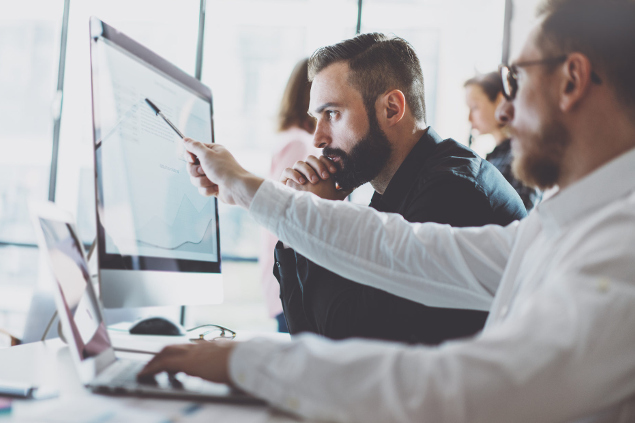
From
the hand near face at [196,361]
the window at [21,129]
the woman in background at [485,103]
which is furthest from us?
the window at [21,129]

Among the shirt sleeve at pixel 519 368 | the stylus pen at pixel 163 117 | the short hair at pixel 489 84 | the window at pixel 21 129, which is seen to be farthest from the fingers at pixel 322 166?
the window at pixel 21 129

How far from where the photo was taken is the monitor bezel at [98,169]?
2.78 ft

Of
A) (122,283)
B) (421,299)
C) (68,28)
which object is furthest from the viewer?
(68,28)

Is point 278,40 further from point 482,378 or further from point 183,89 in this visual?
point 482,378

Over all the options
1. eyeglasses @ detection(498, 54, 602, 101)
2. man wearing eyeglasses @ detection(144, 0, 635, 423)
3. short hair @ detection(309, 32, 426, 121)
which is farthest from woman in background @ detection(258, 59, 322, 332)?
eyeglasses @ detection(498, 54, 602, 101)

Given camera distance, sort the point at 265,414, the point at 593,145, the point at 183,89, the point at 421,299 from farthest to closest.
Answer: the point at 183,89 < the point at 421,299 < the point at 593,145 < the point at 265,414

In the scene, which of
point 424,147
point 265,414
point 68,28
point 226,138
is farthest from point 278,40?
point 265,414

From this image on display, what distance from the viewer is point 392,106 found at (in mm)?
1574

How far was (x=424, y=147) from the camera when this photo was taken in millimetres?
1504

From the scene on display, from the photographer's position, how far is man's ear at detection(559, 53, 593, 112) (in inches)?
27.8

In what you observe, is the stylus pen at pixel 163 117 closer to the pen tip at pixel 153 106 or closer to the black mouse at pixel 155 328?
the pen tip at pixel 153 106

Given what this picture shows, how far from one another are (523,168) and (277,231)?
43 cm

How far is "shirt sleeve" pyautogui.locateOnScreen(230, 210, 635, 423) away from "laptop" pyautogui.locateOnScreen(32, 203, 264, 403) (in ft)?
0.53

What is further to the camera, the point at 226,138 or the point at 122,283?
the point at 226,138
